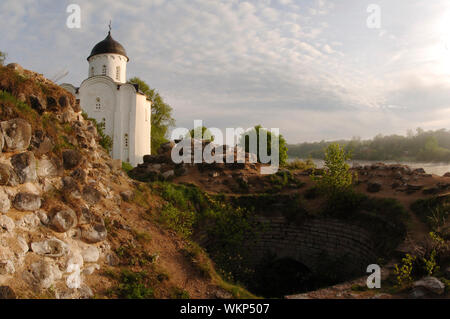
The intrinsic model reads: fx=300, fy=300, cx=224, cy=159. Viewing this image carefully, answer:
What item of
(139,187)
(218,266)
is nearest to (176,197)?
(139,187)

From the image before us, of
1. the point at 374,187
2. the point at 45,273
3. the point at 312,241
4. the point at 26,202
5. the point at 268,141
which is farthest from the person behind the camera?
the point at 268,141

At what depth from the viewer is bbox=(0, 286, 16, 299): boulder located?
13.0 ft

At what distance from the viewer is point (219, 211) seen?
34.1 ft

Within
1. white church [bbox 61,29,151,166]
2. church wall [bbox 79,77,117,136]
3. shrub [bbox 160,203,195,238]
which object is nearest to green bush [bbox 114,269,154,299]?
shrub [bbox 160,203,195,238]

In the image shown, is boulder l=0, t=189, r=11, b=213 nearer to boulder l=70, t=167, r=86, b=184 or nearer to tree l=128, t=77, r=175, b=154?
boulder l=70, t=167, r=86, b=184

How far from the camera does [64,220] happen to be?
5633 mm

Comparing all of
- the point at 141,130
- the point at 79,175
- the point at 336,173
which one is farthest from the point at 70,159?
the point at 141,130

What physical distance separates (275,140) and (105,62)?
580 inches

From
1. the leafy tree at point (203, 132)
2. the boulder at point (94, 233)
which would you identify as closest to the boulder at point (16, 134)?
the boulder at point (94, 233)

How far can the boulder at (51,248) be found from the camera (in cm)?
491

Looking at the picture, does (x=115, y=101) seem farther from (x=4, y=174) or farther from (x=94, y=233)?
(x=4, y=174)

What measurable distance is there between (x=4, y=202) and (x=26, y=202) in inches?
14.7

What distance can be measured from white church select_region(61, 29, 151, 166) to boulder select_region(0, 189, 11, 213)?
17188 mm

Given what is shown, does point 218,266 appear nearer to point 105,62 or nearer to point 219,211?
point 219,211
